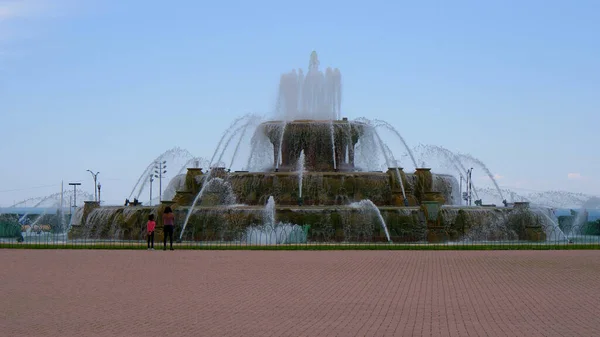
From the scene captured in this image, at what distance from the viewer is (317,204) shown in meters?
34.3

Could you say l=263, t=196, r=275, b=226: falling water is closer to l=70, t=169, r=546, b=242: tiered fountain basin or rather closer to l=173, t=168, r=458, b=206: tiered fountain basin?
l=70, t=169, r=546, b=242: tiered fountain basin

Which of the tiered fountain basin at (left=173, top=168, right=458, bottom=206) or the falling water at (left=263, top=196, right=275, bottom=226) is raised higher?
the tiered fountain basin at (left=173, top=168, right=458, bottom=206)

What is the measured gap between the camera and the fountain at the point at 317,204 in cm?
3055
